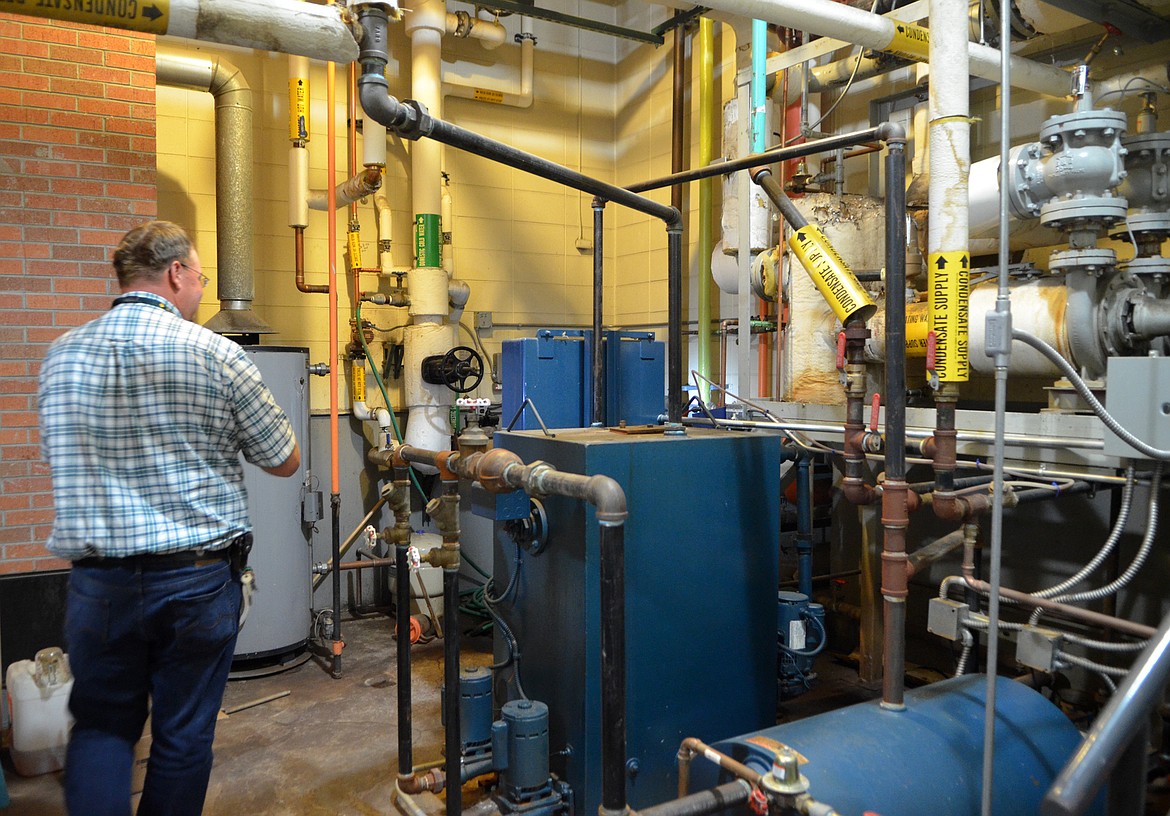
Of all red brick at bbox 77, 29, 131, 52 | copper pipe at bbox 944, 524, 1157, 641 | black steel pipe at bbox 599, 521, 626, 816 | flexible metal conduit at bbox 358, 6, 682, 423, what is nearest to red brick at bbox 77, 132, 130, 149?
red brick at bbox 77, 29, 131, 52

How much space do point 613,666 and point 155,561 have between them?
0.98 m

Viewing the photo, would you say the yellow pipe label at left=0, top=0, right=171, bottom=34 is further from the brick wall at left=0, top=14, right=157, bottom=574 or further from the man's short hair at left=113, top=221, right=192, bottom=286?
the brick wall at left=0, top=14, right=157, bottom=574

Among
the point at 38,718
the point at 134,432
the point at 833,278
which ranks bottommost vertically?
the point at 38,718

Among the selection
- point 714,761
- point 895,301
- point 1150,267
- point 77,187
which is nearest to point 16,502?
point 77,187

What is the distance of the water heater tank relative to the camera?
139 inches

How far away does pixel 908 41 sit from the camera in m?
2.85

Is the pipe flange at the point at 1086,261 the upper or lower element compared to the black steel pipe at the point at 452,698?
upper

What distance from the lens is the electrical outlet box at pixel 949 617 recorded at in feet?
7.00

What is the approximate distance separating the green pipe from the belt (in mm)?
3236

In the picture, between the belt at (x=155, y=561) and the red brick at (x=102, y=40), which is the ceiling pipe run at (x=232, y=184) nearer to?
the red brick at (x=102, y=40)

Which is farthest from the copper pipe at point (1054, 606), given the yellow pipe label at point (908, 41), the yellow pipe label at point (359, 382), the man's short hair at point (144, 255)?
the yellow pipe label at point (359, 382)

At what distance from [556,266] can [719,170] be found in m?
3.13

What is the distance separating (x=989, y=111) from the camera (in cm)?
365

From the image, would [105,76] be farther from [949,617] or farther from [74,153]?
[949,617]
